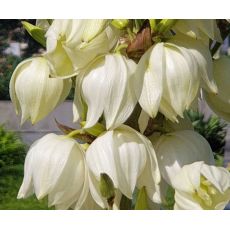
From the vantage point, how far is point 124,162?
351mm

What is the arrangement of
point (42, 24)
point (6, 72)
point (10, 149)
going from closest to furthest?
point (42, 24) < point (6, 72) < point (10, 149)

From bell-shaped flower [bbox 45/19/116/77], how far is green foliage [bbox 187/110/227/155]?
2822mm

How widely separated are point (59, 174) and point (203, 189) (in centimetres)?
9

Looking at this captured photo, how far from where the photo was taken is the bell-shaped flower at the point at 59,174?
363mm

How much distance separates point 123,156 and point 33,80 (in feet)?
0.27

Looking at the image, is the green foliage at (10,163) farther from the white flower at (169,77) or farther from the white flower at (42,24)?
the white flower at (169,77)

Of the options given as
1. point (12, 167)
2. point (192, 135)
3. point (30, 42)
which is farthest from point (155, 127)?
point (12, 167)

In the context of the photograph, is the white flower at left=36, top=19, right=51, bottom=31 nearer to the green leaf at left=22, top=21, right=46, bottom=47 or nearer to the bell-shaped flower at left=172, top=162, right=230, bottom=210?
the green leaf at left=22, top=21, right=46, bottom=47

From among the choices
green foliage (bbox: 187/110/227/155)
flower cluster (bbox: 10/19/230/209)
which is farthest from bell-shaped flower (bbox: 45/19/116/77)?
green foliage (bbox: 187/110/227/155)

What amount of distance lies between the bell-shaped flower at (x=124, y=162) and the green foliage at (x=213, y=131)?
2814mm

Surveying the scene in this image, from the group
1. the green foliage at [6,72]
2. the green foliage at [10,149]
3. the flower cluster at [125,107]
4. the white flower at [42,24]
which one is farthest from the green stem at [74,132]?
the green foliage at [10,149]

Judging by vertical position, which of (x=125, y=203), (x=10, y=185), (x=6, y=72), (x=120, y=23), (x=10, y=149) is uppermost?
(x=120, y=23)

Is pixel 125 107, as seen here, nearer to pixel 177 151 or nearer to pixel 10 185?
pixel 177 151

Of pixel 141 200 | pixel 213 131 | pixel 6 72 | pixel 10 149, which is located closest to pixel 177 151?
pixel 141 200
